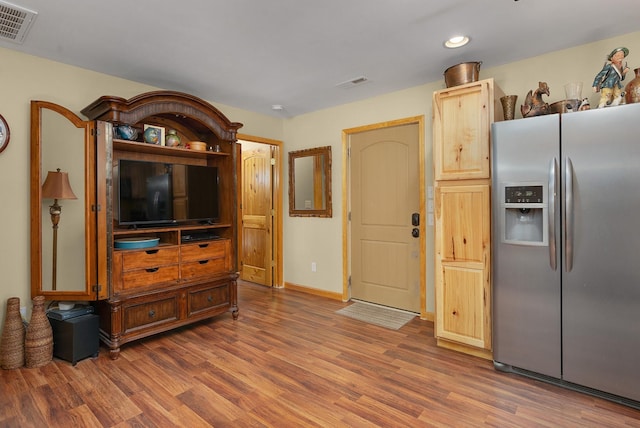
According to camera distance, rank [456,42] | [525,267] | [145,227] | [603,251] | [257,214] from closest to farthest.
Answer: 1. [603,251]
2. [525,267]
3. [456,42]
4. [145,227]
5. [257,214]

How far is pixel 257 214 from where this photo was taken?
17.0 ft

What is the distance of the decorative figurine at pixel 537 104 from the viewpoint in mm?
2510

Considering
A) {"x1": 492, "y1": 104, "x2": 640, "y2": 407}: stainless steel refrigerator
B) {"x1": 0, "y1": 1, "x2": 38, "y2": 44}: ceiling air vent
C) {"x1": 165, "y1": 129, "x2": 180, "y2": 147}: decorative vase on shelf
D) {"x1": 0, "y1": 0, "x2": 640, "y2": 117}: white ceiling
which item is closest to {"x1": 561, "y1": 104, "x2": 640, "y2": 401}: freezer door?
{"x1": 492, "y1": 104, "x2": 640, "y2": 407}: stainless steel refrigerator

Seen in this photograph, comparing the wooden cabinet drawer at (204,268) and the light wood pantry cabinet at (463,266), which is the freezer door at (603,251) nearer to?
the light wood pantry cabinet at (463,266)

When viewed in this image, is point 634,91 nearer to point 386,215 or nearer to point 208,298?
point 386,215

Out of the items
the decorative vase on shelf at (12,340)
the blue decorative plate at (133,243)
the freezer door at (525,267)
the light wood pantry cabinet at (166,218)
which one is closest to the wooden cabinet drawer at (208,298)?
the light wood pantry cabinet at (166,218)

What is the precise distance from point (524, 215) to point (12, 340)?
3852mm

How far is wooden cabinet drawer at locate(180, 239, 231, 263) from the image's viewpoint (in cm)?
322

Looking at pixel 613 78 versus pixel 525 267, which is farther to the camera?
pixel 525 267

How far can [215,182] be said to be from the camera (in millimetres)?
3676

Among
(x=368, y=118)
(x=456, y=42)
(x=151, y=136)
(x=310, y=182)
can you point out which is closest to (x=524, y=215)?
(x=456, y=42)

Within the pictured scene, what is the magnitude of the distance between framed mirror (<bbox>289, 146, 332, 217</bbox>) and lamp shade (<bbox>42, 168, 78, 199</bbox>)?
103 inches

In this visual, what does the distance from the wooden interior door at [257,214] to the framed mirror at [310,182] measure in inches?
14.9

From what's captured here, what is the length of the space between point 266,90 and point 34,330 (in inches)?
116
